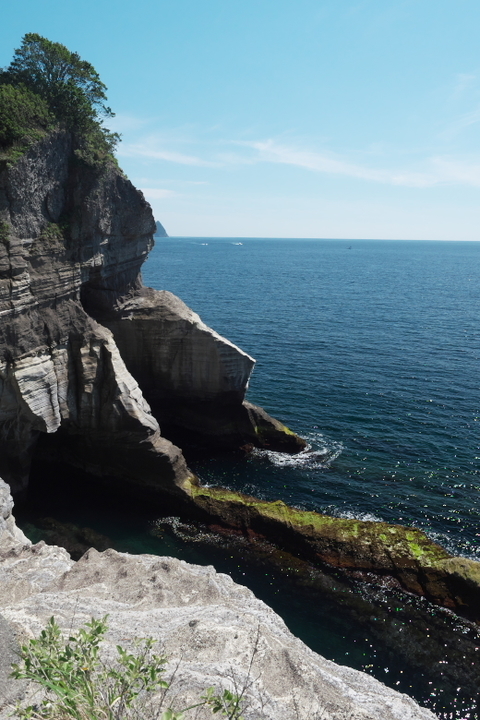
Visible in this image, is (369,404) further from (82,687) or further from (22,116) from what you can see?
(82,687)

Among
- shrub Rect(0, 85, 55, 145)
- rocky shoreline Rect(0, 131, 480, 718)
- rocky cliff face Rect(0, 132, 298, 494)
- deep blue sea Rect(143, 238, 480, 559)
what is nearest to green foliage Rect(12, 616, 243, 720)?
rocky shoreline Rect(0, 131, 480, 718)

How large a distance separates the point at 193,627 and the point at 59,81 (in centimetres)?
3073

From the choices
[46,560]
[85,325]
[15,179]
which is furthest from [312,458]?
[15,179]

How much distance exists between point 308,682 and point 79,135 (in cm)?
3056

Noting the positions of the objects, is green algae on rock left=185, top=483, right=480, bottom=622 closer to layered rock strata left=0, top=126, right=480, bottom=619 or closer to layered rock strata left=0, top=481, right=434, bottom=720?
layered rock strata left=0, top=126, right=480, bottom=619

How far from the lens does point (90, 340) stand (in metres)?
30.0

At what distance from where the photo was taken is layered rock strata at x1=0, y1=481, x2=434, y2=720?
34.0 ft

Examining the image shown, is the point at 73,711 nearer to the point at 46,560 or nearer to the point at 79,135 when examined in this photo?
the point at 46,560

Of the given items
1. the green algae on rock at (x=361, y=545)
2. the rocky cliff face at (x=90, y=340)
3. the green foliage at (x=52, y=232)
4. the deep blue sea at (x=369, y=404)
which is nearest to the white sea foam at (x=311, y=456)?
the deep blue sea at (x=369, y=404)

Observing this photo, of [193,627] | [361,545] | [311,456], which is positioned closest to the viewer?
[193,627]

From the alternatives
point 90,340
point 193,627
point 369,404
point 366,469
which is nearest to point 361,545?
point 366,469

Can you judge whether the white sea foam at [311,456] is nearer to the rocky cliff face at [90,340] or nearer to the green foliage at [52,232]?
the rocky cliff face at [90,340]

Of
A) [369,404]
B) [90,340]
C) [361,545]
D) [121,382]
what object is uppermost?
[90,340]

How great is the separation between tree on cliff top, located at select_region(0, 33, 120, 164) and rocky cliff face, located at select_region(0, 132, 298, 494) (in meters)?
1.80
